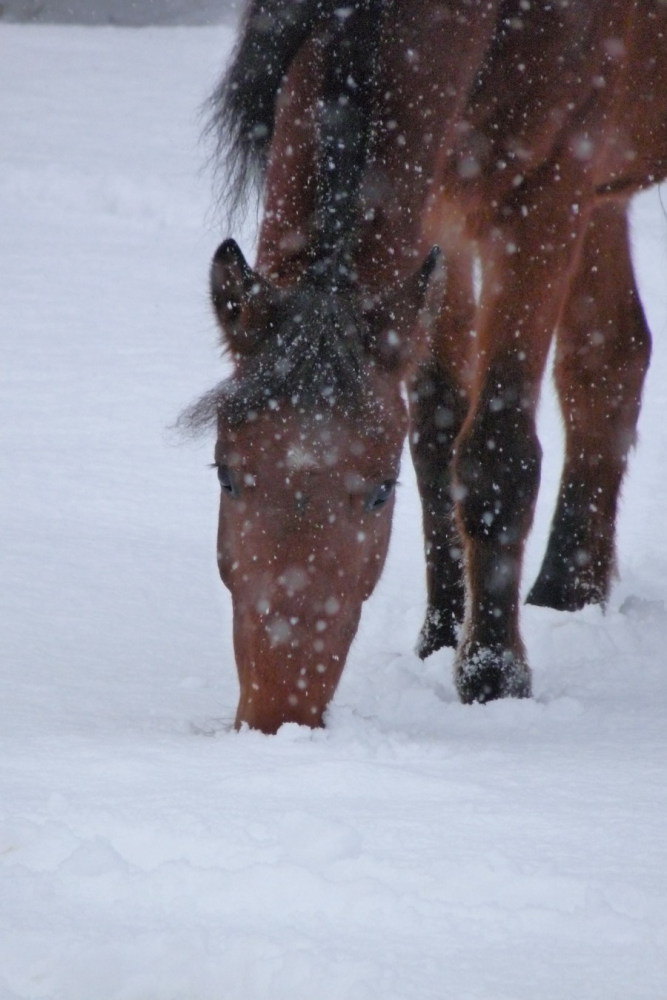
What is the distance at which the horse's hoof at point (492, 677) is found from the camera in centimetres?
304

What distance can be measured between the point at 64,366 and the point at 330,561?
12.9ft

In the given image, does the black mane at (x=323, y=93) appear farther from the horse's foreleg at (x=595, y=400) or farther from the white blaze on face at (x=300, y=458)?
the horse's foreleg at (x=595, y=400)

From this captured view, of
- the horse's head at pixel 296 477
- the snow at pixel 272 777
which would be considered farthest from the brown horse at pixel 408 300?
the snow at pixel 272 777

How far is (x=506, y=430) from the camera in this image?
315cm

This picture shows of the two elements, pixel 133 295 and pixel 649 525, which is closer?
pixel 649 525

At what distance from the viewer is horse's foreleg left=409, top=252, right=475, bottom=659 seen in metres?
3.51

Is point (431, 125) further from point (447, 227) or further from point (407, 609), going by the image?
point (407, 609)

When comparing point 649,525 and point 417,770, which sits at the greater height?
point 649,525

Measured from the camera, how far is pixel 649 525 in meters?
4.66

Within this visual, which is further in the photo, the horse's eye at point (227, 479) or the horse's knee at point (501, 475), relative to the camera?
the horse's knee at point (501, 475)

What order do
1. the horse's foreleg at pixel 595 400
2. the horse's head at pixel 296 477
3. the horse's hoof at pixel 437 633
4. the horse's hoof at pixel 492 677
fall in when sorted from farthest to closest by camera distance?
the horse's foreleg at pixel 595 400, the horse's hoof at pixel 437 633, the horse's hoof at pixel 492 677, the horse's head at pixel 296 477

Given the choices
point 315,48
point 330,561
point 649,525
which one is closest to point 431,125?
point 315,48

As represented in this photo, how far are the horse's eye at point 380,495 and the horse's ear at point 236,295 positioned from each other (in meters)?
0.38

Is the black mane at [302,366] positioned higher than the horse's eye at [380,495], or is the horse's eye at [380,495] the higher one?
the black mane at [302,366]
